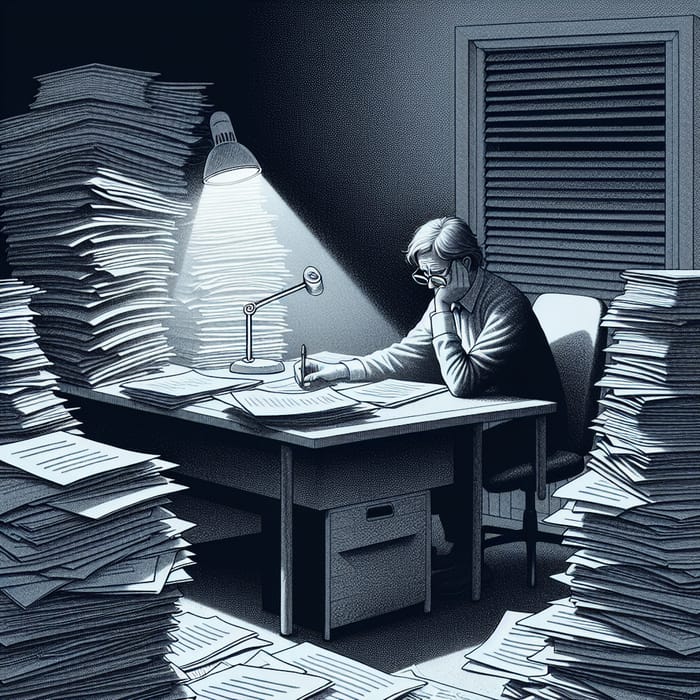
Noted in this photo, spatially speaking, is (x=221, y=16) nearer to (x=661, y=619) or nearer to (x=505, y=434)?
(x=505, y=434)

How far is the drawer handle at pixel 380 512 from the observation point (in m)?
3.79

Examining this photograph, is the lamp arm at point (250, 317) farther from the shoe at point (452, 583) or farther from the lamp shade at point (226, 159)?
the shoe at point (452, 583)

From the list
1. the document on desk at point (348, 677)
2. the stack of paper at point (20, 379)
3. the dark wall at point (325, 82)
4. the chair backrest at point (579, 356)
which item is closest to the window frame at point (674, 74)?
the dark wall at point (325, 82)

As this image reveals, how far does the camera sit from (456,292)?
421 cm

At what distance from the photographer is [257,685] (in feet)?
9.46

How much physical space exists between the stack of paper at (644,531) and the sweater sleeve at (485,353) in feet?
4.89

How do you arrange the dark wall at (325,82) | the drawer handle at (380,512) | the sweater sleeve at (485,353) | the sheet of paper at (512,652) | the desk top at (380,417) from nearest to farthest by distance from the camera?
1. the sheet of paper at (512,652)
2. the desk top at (380,417)
3. the drawer handle at (380,512)
4. the sweater sleeve at (485,353)
5. the dark wall at (325,82)

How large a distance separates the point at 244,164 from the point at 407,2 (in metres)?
0.97

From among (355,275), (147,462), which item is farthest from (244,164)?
(147,462)

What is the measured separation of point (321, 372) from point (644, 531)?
1853mm

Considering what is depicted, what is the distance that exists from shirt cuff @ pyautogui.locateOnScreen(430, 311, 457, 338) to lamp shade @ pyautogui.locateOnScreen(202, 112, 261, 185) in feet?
2.89

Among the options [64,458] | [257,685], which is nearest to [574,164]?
[257,685]

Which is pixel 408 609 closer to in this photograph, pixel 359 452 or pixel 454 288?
pixel 359 452

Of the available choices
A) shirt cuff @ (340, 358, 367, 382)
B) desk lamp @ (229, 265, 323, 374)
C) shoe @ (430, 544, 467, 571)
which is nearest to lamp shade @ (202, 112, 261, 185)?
desk lamp @ (229, 265, 323, 374)
